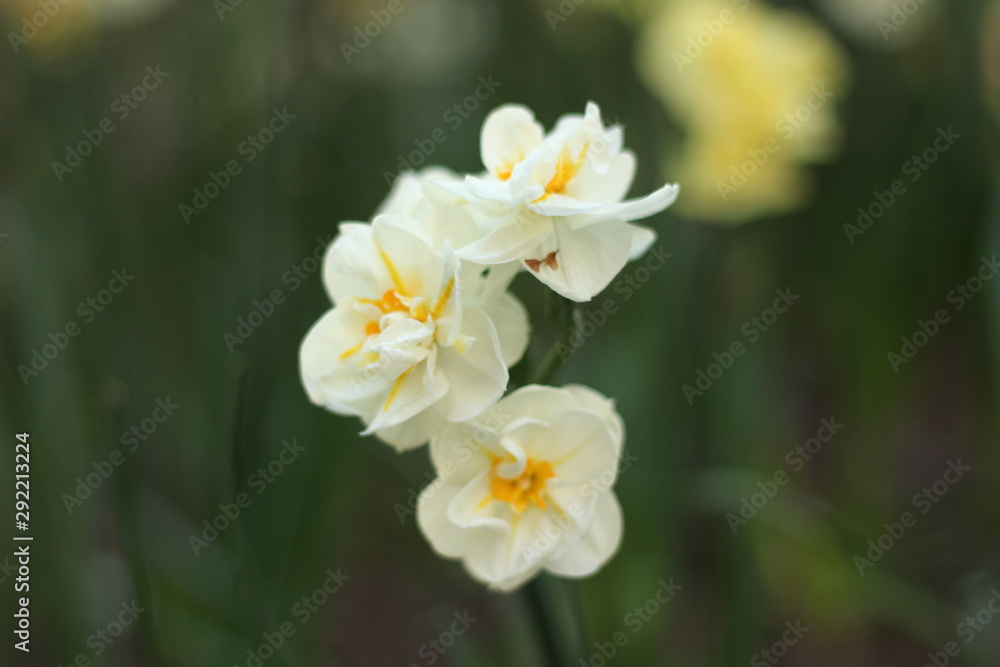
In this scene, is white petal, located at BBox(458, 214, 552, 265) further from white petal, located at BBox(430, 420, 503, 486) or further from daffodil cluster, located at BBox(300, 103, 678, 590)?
white petal, located at BBox(430, 420, 503, 486)

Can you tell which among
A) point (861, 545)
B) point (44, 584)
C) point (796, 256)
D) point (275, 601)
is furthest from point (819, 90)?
point (44, 584)

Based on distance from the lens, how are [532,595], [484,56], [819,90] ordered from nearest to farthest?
[532,595]
[819,90]
[484,56]

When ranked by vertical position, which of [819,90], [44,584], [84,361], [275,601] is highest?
[819,90]

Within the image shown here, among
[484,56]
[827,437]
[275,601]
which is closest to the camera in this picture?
[275,601]

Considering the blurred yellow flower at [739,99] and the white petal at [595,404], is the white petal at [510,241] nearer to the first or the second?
the white petal at [595,404]

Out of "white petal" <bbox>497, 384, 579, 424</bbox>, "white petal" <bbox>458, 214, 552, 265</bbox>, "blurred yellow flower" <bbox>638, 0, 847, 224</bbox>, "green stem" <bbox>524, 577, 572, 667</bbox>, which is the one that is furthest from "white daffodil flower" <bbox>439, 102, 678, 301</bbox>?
"blurred yellow flower" <bbox>638, 0, 847, 224</bbox>

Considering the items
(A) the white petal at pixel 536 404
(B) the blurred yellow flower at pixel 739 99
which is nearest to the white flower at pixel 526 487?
(A) the white petal at pixel 536 404

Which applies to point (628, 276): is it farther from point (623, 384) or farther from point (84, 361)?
point (84, 361)
